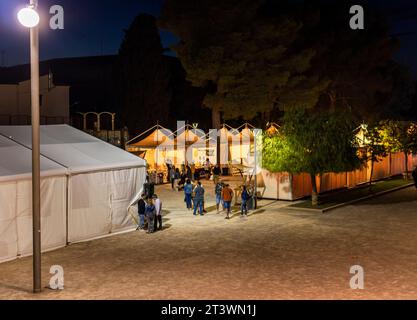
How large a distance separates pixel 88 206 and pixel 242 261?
551 centimetres

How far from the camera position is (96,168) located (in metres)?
16.8

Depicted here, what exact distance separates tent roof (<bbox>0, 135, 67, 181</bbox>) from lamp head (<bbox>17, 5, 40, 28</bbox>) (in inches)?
212

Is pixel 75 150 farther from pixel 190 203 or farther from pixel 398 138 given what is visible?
pixel 398 138

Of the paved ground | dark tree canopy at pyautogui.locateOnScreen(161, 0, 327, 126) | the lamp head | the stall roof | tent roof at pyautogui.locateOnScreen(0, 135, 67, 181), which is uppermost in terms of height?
dark tree canopy at pyautogui.locateOnScreen(161, 0, 327, 126)

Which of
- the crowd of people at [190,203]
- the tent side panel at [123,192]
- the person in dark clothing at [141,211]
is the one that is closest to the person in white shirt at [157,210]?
the crowd of people at [190,203]

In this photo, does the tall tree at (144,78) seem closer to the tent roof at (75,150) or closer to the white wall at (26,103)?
the white wall at (26,103)

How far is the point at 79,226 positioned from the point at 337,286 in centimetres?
838

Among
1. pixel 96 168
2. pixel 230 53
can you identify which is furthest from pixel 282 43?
pixel 96 168

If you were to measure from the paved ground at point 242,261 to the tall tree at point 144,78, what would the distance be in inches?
1245

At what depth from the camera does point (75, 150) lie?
17969mm

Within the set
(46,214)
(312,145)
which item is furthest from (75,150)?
(312,145)

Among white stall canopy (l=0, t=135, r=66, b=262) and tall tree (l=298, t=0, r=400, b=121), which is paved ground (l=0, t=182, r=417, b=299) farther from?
tall tree (l=298, t=0, r=400, b=121)

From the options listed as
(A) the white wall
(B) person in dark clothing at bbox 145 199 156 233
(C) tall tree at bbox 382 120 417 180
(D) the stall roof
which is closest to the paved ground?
(B) person in dark clothing at bbox 145 199 156 233

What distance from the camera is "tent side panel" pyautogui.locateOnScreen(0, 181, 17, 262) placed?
1409cm
